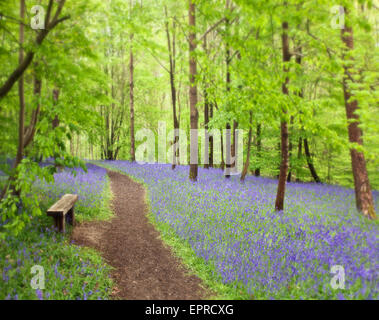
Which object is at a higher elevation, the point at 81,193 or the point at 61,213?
the point at 61,213

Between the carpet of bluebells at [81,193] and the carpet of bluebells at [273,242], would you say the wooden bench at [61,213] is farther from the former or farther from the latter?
the carpet of bluebells at [273,242]

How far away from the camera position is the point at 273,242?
→ 239 inches

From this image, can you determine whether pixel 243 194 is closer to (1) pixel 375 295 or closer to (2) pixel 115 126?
(1) pixel 375 295

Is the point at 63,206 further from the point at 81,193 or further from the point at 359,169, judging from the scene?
the point at 359,169

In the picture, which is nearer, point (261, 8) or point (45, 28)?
point (45, 28)

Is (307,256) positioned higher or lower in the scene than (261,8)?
lower

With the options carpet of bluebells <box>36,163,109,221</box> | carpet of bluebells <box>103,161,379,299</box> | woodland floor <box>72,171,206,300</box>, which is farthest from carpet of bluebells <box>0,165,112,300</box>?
carpet of bluebells <box>103,161,379,299</box>

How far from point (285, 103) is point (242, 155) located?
16104 mm

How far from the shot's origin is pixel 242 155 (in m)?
20.9

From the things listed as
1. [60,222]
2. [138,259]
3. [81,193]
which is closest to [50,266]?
[60,222]

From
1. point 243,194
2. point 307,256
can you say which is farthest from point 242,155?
point 307,256

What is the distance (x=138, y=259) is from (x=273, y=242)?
11.2 ft

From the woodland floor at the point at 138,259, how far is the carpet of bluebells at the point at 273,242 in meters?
0.64
